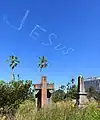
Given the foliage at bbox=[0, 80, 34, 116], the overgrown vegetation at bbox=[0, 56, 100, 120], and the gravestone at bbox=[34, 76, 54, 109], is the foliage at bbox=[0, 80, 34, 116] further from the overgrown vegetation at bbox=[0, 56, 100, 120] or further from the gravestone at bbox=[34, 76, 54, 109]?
the gravestone at bbox=[34, 76, 54, 109]

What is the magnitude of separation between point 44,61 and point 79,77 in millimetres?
72317

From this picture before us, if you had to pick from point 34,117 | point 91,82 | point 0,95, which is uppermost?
point 91,82

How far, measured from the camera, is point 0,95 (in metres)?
14.0

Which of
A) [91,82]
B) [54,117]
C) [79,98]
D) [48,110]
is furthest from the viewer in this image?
[91,82]

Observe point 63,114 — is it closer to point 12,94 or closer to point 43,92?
point 12,94

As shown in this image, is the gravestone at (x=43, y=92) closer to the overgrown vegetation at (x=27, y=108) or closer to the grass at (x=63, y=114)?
the overgrown vegetation at (x=27, y=108)

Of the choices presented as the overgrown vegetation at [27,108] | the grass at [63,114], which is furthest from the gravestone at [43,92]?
the grass at [63,114]

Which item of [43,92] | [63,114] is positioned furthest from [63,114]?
[43,92]

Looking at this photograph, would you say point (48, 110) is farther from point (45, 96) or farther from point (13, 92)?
point (45, 96)

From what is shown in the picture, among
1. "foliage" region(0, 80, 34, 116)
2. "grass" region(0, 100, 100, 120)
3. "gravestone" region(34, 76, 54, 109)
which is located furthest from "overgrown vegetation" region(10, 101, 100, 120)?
"gravestone" region(34, 76, 54, 109)

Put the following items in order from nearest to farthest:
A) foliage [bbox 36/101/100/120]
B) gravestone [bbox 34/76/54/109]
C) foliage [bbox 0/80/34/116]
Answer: foliage [bbox 36/101/100/120] → foliage [bbox 0/80/34/116] → gravestone [bbox 34/76/54/109]

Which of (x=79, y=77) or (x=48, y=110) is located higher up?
(x=79, y=77)

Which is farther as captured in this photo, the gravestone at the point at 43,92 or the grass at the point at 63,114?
the gravestone at the point at 43,92

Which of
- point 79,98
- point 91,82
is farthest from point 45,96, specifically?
point 91,82
